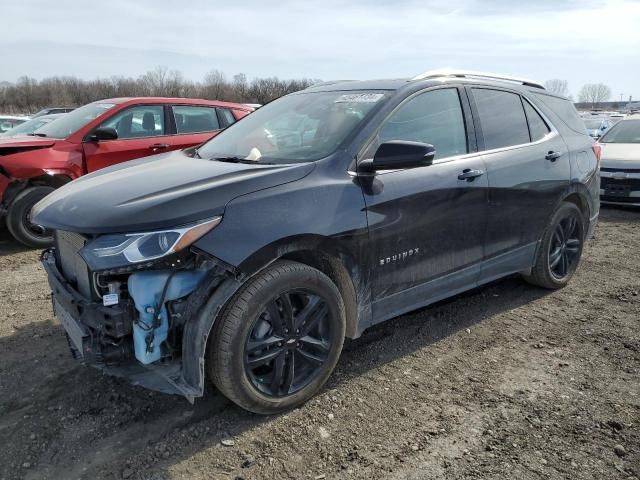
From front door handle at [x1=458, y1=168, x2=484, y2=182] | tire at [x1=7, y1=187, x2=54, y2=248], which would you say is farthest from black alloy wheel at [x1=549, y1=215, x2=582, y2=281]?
tire at [x1=7, y1=187, x2=54, y2=248]

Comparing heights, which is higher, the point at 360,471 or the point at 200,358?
the point at 200,358

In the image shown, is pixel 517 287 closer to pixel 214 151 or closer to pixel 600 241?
pixel 600 241

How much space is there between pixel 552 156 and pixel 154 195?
3272 mm

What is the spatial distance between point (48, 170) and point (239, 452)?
4.82 metres

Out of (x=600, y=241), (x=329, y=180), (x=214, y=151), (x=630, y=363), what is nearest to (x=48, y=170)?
(x=214, y=151)

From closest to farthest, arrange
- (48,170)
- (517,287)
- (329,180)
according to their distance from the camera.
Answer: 1. (329,180)
2. (517,287)
3. (48,170)

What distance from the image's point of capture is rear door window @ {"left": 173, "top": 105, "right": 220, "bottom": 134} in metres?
7.15

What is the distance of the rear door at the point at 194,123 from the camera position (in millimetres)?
7059

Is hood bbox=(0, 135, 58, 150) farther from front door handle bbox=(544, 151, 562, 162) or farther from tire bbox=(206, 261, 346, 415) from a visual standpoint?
front door handle bbox=(544, 151, 562, 162)

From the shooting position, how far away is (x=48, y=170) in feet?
19.8

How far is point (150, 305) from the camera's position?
2422 mm

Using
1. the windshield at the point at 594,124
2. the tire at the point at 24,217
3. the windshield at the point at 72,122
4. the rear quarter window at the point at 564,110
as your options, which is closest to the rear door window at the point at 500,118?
the rear quarter window at the point at 564,110

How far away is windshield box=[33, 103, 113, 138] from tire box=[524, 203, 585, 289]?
5.53 metres

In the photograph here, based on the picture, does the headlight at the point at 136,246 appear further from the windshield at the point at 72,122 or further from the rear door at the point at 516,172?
the windshield at the point at 72,122
